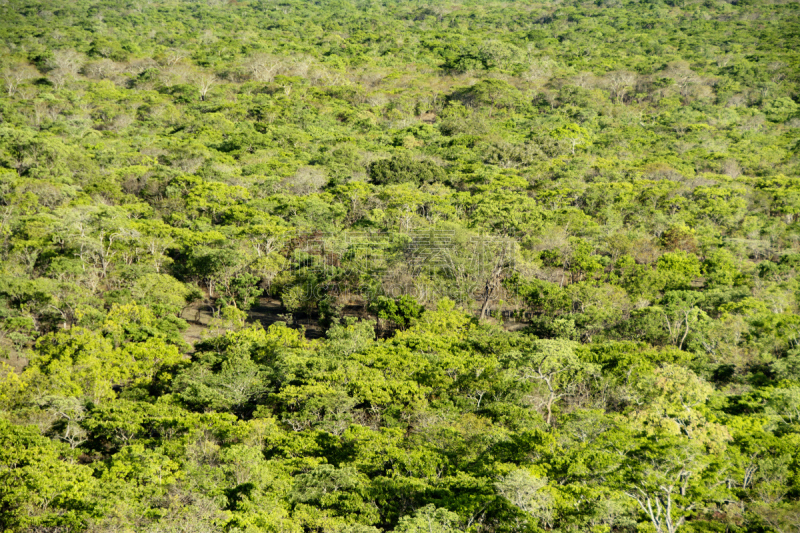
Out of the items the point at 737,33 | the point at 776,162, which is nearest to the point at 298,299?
the point at 776,162

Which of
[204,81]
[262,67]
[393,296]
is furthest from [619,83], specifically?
[393,296]

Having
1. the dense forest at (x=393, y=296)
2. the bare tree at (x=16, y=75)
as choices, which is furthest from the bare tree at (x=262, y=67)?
the bare tree at (x=16, y=75)

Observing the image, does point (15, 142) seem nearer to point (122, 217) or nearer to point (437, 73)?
point (122, 217)

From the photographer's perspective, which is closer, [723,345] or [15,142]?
[723,345]

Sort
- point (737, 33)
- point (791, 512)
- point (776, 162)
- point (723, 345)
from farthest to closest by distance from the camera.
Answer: point (737, 33) → point (776, 162) → point (723, 345) → point (791, 512)

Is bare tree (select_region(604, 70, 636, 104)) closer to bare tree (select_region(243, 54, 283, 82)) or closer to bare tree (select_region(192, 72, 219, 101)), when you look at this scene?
bare tree (select_region(243, 54, 283, 82))

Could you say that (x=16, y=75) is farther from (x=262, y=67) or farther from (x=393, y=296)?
(x=393, y=296)

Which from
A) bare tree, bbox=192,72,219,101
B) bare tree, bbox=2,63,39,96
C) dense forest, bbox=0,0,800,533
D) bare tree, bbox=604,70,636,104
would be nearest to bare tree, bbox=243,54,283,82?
dense forest, bbox=0,0,800,533

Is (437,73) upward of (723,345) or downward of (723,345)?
upward
